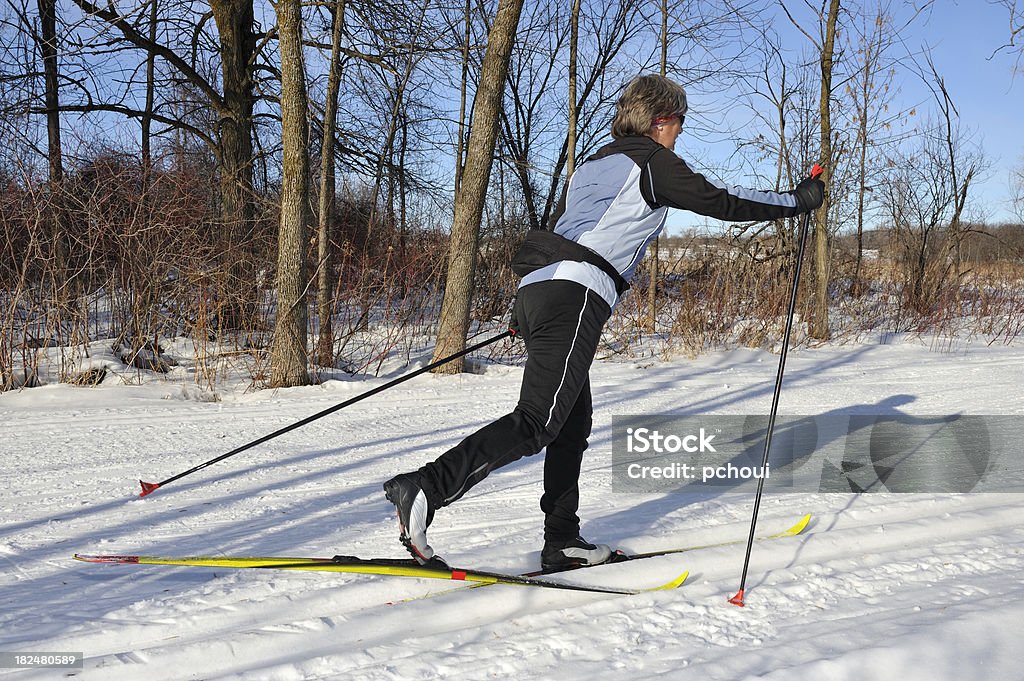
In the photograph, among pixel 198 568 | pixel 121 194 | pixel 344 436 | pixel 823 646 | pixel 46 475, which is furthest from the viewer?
pixel 121 194

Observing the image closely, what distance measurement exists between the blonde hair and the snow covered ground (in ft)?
5.10

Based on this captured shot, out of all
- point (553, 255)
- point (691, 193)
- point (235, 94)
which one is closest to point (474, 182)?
point (553, 255)

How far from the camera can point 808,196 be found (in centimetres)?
269

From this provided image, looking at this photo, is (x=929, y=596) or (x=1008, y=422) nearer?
(x=929, y=596)

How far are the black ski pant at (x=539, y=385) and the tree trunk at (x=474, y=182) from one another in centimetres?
498

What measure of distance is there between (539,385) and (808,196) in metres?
1.16

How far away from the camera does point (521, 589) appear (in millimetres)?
2467

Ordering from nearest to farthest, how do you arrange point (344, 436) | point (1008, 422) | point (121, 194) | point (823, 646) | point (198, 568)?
point (823, 646) → point (198, 568) → point (344, 436) → point (1008, 422) → point (121, 194)

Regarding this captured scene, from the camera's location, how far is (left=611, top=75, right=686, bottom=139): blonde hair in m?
2.65

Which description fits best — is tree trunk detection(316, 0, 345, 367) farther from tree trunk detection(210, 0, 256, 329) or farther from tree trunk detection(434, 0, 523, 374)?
tree trunk detection(210, 0, 256, 329)

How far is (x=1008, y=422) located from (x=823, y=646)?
425cm

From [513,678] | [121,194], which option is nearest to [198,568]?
[513,678]

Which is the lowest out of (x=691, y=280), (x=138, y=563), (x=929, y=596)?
(x=929, y=596)

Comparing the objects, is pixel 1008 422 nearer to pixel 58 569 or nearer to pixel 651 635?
pixel 651 635
